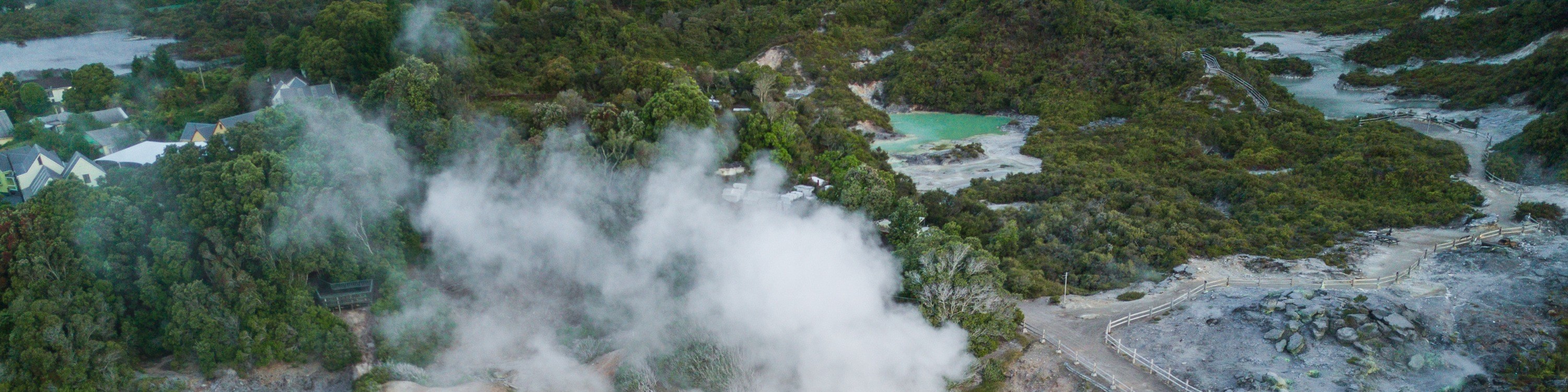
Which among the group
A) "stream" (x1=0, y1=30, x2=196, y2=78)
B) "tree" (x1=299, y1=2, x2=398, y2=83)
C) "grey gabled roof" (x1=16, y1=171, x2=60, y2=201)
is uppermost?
"tree" (x1=299, y1=2, x2=398, y2=83)

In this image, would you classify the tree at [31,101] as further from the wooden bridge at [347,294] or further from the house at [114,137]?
the wooden bridge at [347,294]

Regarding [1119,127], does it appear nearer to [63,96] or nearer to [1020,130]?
[1020,130]

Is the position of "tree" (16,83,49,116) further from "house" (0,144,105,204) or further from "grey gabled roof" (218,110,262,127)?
"grey gabled roof" (218,110,262,127)

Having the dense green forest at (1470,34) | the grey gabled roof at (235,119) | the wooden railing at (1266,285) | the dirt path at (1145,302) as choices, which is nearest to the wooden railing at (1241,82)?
the dense green forest at (1470,34)

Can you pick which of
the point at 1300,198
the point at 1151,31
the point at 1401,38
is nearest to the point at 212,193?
the point at 1300,198

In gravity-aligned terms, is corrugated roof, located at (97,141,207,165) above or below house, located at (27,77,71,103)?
above

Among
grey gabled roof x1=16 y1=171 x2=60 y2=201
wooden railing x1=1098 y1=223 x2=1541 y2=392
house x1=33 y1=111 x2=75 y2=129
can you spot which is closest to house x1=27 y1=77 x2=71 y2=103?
house x1=33 y1=111 x2=75 y2=129
